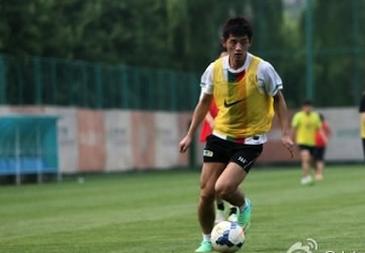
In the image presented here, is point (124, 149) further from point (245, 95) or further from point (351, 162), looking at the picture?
point (245, 95)

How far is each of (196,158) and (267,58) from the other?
6.20 meters

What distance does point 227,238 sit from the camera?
443 inches

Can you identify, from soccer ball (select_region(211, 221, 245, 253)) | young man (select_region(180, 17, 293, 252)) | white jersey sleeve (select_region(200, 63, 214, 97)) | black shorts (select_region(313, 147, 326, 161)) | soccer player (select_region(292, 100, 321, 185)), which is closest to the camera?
soccer ball (select_region(211, 221, 245, 253))

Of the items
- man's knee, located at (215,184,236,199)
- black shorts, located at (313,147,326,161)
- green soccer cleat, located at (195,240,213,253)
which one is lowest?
black shorts, located at (313,147,326,161)

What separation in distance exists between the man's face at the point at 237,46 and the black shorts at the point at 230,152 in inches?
37.0

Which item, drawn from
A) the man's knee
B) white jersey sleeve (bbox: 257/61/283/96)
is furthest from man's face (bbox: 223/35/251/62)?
the man's knee

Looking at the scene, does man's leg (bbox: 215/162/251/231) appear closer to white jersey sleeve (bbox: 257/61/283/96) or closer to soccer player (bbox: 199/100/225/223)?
white jersey sleeve (bbox: 257/61/283/96)

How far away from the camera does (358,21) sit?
52375 millimetres

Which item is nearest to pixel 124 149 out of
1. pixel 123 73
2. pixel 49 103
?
pixel 123 73

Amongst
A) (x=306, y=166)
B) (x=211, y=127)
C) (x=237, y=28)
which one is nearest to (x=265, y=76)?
(x=237, y=28)

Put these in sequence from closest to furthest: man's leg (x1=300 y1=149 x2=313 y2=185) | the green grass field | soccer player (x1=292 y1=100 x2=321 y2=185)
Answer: the green grass field → man's leg (x1=300 y1=149 x2=313 y2=185) → soccer player (x1=292 y1=100 x2=321 y2=185)

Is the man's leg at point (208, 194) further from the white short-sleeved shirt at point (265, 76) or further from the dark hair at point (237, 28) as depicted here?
the dark hair at point (237, 28)

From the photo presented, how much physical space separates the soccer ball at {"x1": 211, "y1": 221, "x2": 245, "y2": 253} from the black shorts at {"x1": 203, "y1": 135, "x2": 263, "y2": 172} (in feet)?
3.02

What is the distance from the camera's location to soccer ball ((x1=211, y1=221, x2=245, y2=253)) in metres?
11.2
